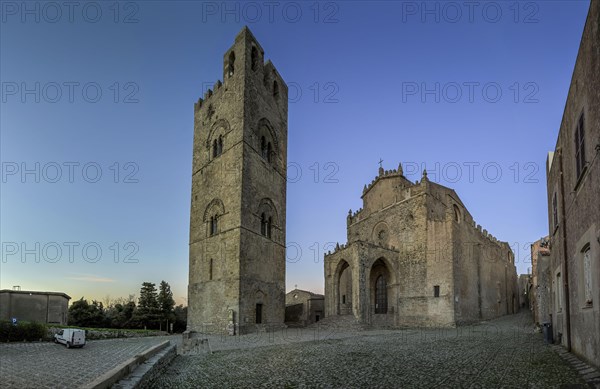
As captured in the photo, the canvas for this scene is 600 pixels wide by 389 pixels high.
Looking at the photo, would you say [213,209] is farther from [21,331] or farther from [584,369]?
[584,369]

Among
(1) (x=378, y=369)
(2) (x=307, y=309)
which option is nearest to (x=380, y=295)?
(2) (x=307, y=309)

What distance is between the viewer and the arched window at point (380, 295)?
32.0 m

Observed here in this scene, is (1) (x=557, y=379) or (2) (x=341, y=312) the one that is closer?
(1) (x=557, y=379)

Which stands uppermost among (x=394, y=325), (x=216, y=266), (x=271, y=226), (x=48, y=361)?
(x=271, y=226)

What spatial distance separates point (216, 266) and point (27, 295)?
12.6m

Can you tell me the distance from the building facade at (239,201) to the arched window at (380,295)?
8.55 m

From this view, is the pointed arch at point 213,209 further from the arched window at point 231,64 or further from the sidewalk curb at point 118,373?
the sidewalk curb at point 118,373

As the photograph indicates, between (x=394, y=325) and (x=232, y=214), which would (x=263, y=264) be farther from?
(x=394, y=325)

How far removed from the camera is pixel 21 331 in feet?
55.3

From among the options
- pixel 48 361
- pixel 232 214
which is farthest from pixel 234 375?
pixel 232 214

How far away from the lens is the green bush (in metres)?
16.2

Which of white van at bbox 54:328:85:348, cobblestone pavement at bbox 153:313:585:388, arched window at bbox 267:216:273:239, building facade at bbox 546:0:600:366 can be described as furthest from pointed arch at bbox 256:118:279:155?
building facade at bbox 546:0:600:366

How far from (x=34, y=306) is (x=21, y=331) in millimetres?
11732

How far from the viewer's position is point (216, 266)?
25312 mm
